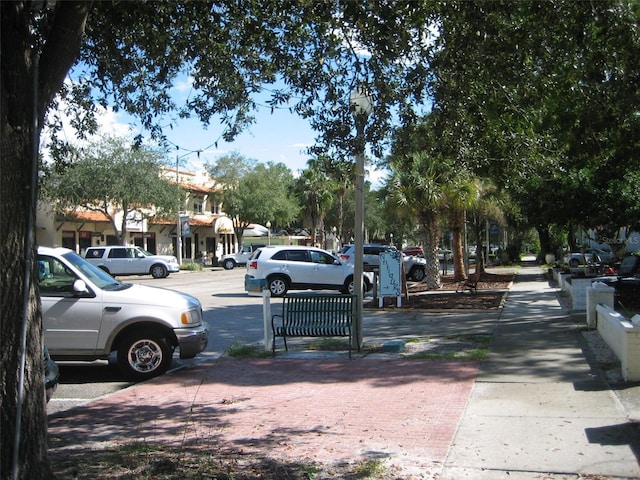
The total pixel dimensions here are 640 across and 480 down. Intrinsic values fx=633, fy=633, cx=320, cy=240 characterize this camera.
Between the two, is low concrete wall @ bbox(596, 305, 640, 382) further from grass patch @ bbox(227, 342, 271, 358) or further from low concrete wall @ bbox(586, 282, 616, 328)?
grass patch @ bbox(227, 342, 271, 358)

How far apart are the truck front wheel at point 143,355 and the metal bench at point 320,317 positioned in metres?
1.97

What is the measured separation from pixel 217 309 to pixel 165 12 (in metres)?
11.6

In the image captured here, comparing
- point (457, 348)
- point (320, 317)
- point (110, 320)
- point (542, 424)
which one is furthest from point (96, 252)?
point (542, 424)

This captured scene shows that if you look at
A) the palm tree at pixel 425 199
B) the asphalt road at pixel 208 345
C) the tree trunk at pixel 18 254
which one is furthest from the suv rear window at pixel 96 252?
the tree trunk at pixel 18 254

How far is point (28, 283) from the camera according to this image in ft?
13.3

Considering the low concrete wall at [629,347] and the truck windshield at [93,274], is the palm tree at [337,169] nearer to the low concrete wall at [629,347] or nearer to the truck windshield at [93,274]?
the low concrete wall at [629,347]

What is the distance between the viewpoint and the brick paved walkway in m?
5.54

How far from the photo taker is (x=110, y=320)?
28.1ft

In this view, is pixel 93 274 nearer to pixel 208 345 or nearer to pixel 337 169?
pixel 208 345

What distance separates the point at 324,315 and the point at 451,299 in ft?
30.0

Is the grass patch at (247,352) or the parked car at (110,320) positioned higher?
the parked car at (110,320)

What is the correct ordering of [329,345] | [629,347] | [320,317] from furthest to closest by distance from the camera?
[329,345] → [320,317] → [629,347]

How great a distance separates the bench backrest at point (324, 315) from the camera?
1026 cm

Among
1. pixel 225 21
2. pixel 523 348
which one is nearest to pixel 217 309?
pixel 523 348
